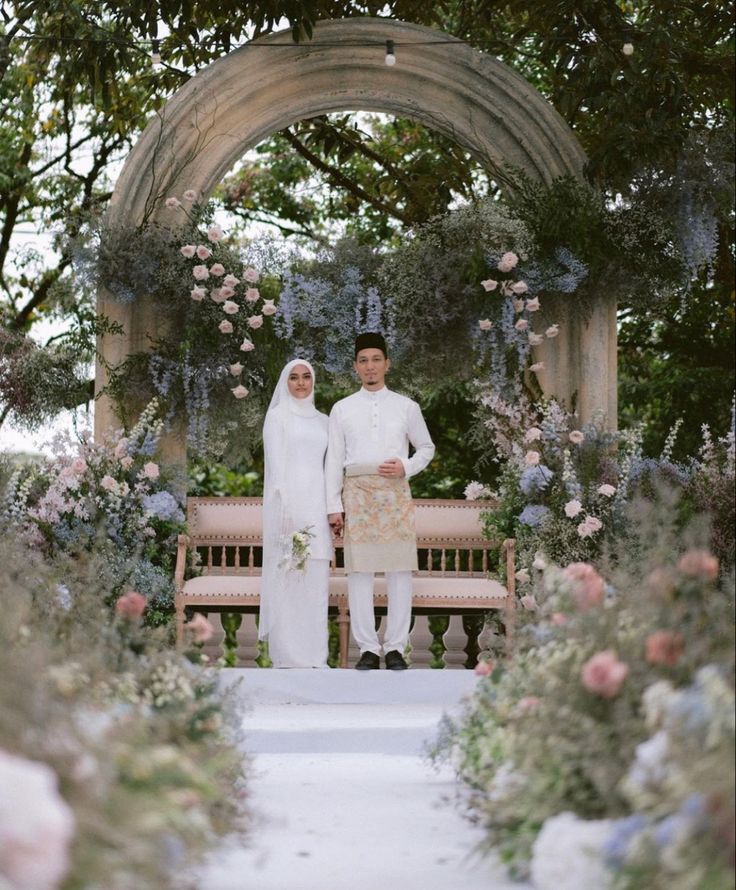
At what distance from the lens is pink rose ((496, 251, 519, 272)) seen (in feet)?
23.9

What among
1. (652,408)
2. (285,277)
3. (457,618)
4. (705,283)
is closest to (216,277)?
(285,277)

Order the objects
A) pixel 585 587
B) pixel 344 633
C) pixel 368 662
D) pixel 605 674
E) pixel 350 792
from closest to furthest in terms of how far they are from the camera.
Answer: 1. pixel 605 674
2. pixel 585 587
3. pixel 350 792
4. pixel 368 662
5. pixel 344 633

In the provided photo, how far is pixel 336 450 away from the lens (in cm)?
687

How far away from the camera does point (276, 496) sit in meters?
6.83

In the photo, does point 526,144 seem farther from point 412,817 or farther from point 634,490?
point 412,817

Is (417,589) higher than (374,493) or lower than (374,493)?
lower

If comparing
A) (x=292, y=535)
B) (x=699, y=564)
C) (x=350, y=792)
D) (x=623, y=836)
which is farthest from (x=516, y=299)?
(x=623, y=836)

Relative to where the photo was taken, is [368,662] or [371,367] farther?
[371,367]

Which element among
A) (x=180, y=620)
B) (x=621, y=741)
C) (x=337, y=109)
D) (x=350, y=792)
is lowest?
(x=350, y=792)

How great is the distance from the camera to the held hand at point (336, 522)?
22.3ft

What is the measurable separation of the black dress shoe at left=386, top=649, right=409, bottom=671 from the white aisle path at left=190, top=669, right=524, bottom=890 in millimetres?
281

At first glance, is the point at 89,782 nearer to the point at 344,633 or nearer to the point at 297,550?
the point at 297,550

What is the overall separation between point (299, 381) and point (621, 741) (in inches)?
173

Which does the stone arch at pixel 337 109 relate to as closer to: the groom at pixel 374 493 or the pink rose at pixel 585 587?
the groom at pixel 374 493
